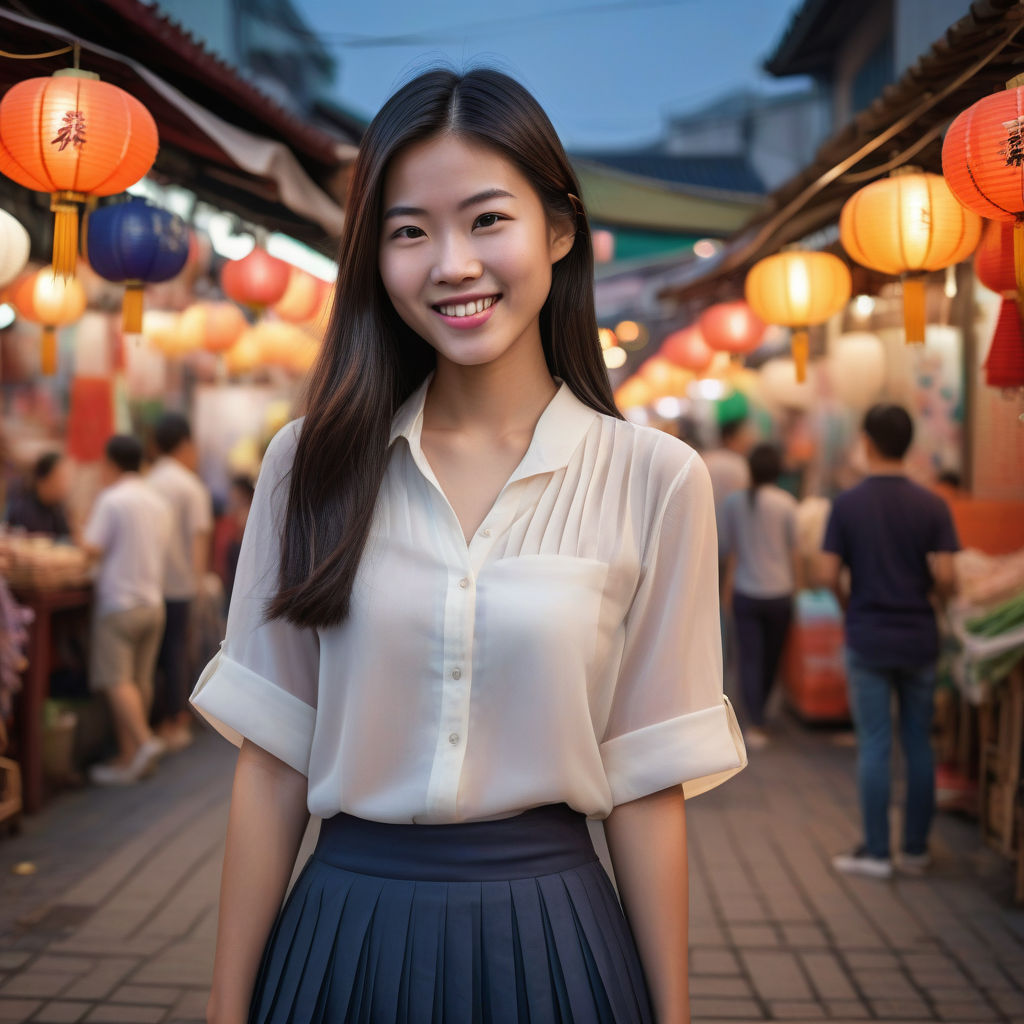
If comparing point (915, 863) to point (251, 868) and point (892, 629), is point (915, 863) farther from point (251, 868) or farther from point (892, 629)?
point (251, 868)

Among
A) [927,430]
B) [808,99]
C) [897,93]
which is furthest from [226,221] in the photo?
[808,99]

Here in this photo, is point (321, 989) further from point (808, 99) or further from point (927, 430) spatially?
point (808, 99)

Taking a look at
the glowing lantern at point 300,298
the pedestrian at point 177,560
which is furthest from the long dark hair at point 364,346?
the pedestrian at point 177,560

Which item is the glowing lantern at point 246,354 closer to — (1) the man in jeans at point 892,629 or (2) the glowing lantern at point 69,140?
(2) the glowing lantern at point 69,140

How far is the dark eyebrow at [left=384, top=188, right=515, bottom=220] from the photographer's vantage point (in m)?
1.57

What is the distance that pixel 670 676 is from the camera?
1608 mm

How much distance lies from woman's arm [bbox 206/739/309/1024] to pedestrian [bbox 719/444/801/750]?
19.7ft

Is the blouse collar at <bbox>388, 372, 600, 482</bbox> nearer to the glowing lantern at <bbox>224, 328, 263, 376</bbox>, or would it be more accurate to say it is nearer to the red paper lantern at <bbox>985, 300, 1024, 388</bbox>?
the red paper lantern at <bbox>985, 300, 1024, 388</bbox>

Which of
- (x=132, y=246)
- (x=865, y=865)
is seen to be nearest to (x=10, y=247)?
(x=132, y=246)

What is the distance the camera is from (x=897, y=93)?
173 inches

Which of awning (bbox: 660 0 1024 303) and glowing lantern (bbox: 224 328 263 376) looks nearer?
awning (bbox: 660 0 1024 303)

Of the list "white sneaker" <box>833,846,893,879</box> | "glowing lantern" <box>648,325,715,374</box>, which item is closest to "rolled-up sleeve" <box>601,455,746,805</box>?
"white sneaker" <box>833,846,893,879</box>

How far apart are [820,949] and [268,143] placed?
4318 mm

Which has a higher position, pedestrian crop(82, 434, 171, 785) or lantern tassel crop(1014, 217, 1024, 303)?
lantern tassel crop(1014, 217, 1024, 303)
